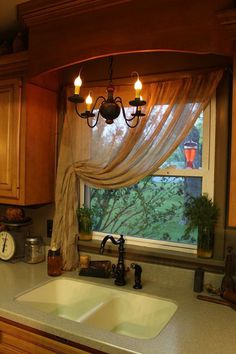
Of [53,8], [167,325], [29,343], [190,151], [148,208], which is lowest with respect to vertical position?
[29,343]

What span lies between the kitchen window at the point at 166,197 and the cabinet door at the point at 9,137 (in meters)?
0.55

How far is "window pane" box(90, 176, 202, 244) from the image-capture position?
5.95ft

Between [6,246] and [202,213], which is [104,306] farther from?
[6,246]

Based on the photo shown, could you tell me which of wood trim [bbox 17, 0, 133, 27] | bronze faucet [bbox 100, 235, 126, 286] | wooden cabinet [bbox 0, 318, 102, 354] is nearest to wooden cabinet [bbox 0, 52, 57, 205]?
wood trim [bbox 17, 0, 133, 27]

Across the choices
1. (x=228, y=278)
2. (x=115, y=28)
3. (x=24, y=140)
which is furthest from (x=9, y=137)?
(x=228, y=278)

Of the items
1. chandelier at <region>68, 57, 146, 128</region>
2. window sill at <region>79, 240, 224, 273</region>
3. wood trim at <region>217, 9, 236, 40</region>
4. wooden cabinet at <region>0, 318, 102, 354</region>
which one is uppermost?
wood trim at <region>217, 9, 236, 40</region>

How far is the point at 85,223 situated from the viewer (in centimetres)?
201

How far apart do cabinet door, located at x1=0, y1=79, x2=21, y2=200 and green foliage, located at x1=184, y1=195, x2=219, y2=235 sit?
41.2 inches

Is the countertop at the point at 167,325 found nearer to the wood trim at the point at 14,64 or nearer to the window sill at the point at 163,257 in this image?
the window sill at the point at 163,257

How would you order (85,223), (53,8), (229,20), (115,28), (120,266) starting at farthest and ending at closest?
(85,223) → (120,266) → (53,8) → (115,28) → (229,20)

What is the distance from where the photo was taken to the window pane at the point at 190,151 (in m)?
1.74

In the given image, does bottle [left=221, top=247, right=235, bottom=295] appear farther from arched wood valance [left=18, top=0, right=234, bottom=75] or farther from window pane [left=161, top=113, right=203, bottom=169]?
arched wood valance [left=18, top=0, right=234, bottom=75]

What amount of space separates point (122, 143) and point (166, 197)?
1.36ft

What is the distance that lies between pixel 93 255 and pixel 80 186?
1.52 feet
